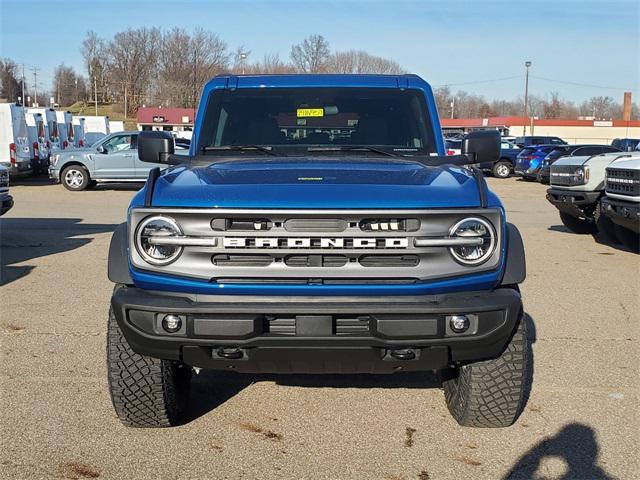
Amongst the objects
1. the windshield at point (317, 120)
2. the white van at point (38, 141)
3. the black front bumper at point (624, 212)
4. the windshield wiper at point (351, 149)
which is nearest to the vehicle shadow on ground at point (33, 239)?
the windshield at point (317, 120)

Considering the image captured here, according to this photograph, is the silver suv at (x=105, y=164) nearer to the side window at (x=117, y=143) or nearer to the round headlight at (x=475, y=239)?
the side window at (x=117, y=143)

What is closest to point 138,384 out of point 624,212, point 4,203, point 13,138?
point 4,203

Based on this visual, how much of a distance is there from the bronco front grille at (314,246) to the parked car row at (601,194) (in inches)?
286

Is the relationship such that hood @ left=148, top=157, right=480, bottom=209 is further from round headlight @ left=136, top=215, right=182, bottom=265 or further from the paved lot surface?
the paved lot surface

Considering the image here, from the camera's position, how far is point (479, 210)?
11.9ft

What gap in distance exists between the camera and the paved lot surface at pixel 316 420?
12.6 ft

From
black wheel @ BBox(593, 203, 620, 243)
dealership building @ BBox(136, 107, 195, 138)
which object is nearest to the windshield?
black wheel @ BBox(593, 203, 620, 243)

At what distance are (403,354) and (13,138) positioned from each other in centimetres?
2188

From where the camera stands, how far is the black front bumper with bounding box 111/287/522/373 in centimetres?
346

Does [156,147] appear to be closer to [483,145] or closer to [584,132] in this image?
[483,145]

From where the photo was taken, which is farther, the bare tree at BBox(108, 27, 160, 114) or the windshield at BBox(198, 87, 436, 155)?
the bare tree at BBox(108, 27, 160, 114)

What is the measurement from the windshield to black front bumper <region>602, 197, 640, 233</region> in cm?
592

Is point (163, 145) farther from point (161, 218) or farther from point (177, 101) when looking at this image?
point (177, 101)

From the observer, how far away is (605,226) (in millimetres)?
12047
